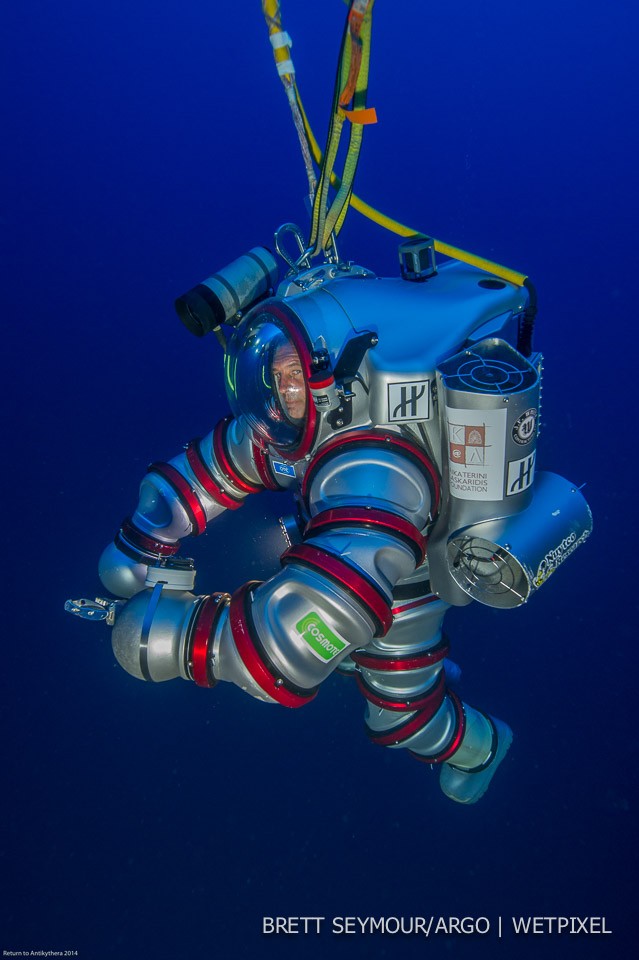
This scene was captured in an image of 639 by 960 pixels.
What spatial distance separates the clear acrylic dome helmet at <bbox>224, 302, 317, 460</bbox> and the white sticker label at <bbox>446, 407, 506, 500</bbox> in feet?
1.42

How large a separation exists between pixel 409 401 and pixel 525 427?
34 centimetres

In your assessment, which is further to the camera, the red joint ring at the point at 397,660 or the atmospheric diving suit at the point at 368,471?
the red joint ring at the point at 397,660

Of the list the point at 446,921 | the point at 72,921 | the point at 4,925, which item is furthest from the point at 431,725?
the point at 4,925

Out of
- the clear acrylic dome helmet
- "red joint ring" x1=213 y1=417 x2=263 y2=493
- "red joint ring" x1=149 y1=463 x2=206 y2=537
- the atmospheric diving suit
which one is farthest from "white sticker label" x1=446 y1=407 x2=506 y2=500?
"red joint ring" x1=149 y1=463 x2=206 y2=537

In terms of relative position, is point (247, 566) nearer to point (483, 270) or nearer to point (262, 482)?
point (262, 482)

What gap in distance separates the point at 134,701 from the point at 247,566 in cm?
95

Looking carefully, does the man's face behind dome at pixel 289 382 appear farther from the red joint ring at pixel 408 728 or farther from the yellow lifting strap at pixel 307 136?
the red joint ring at pixel 408 728

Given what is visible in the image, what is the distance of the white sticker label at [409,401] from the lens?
1901 mm

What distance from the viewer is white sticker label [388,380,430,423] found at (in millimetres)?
1901

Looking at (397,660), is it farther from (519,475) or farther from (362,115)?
(362,115)

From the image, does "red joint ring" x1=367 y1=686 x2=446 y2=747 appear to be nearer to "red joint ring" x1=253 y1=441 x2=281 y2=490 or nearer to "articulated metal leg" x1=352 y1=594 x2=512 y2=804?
"articulated metal leg" x1=352 y1=594 x2=512 y2=804

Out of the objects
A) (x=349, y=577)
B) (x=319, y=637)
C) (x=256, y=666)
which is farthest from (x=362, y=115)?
(x=256, y=666)

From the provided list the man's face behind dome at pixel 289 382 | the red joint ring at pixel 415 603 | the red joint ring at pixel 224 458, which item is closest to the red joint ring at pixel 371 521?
the man's face behind dome at pixel 289 382

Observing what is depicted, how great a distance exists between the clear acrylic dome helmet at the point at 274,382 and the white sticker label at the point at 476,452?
43cm
